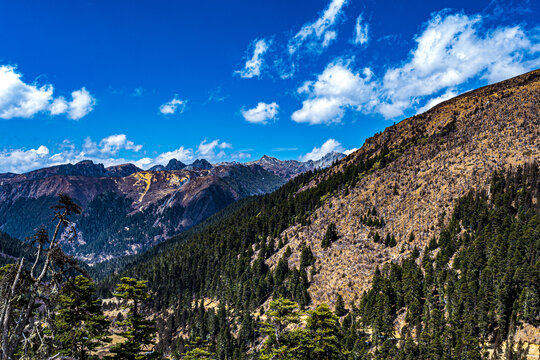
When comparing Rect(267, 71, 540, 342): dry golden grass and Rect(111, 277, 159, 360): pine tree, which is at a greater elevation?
Rect(267, 71, 540, 342): dry golden grass

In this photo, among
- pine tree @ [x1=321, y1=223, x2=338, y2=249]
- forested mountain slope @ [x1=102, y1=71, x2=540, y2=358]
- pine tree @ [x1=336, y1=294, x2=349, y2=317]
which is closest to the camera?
pine tree @ [x1=336, y1=294, x2=349, y2=317]

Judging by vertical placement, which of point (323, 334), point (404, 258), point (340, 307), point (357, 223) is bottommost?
point (340, 307)

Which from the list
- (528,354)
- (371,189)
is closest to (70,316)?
(528,354)

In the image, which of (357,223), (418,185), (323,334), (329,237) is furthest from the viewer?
(357,223)

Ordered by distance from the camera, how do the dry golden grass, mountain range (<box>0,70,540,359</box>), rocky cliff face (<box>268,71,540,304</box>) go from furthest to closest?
rocky cliff face (<box>268,71,540,304</box>) < the dry golden grass < mountain range (<box>0,70,540,359</box>)

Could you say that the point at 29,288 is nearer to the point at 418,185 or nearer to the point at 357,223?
the point at 357,223

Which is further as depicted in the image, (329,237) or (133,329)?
(329,237)

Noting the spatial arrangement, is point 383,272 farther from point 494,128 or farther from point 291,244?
point 494,128

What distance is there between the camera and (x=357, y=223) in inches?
4542

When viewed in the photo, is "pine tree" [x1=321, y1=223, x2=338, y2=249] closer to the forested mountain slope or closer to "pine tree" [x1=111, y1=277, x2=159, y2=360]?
the forested mountain slope

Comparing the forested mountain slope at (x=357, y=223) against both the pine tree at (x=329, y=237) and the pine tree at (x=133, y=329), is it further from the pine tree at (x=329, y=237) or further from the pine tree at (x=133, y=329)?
the pine tree at (x=133, y=329)

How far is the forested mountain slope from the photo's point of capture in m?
99.9

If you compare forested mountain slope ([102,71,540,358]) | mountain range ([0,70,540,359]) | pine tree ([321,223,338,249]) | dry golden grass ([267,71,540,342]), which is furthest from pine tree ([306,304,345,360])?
pine tree ([321,223,338,249])

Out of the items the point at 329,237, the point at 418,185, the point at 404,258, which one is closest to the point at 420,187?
the point at 418,185
